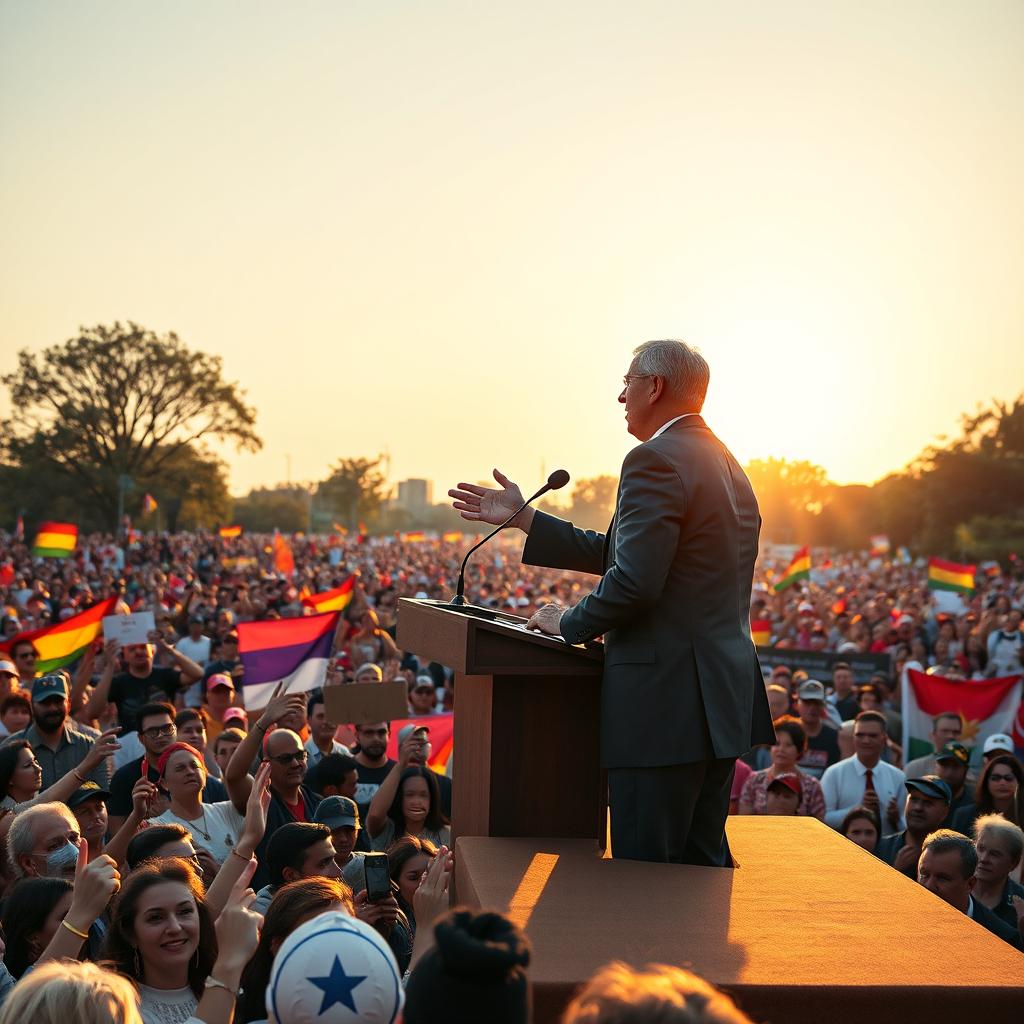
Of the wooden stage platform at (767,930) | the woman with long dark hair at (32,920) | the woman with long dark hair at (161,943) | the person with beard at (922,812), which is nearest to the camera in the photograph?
the wooden stage platform at (767,930)

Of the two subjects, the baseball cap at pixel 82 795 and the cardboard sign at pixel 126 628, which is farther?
the cardboard sign at pixel 126 628

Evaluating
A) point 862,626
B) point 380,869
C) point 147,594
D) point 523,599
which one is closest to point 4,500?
point 147,594

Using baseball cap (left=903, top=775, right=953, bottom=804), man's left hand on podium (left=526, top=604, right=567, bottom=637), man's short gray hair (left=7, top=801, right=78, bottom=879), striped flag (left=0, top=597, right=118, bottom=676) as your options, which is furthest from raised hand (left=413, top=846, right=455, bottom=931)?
striped flag (left=0, top=597, right=118, bottom=676)

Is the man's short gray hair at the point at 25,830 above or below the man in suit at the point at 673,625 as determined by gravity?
below

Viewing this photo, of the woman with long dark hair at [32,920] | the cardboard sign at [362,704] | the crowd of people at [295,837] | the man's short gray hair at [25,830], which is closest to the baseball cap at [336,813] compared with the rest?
the crowd of people at [295,837]

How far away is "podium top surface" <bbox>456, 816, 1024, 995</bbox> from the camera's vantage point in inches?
109

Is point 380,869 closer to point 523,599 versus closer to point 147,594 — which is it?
point 523,599

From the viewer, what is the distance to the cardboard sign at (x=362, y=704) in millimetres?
8562

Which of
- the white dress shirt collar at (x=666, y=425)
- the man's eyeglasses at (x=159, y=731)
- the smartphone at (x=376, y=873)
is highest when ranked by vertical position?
the white dress shirt collar at (x=666, y=425)

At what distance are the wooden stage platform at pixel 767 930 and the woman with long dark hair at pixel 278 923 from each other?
1.77ft

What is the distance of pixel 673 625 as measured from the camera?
386 cm

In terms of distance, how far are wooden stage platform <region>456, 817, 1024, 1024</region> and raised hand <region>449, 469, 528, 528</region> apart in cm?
108

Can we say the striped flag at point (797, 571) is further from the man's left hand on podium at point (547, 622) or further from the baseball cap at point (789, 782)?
the man's left hand on podium at point (547, 622)

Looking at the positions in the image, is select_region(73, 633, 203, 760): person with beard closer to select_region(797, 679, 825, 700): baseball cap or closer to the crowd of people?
the crowd of people
